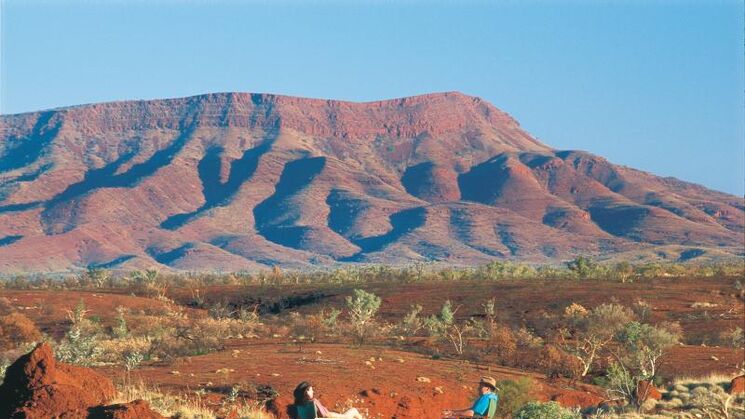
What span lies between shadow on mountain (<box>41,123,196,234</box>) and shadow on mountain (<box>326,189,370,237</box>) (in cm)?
2760

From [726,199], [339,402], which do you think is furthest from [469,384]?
[726,199]

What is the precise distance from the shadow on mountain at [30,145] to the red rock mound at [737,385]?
15732 centimetres

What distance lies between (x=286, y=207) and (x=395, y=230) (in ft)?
56.0

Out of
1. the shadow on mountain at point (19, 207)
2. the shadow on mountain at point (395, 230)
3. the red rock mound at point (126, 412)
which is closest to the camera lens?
the red rock mound at point (126, 412)

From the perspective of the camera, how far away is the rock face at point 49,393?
13.3 metres

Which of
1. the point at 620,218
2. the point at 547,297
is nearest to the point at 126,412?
the point at 547,297

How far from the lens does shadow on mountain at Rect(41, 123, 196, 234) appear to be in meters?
142

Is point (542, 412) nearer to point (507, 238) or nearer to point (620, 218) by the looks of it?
point (507, 238)

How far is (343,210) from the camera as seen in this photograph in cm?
14825

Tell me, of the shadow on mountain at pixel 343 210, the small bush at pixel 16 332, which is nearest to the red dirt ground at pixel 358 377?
the small bush at pixel 16 332

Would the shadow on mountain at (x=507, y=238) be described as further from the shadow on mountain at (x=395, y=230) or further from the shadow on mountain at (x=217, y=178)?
the shadow on mountain at (x=217, y=178)

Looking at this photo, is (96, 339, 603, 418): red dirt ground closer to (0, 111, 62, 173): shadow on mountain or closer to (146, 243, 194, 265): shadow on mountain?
(146, 243, 194, 265): shadow on mountain

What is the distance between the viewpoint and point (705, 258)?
122062 mm

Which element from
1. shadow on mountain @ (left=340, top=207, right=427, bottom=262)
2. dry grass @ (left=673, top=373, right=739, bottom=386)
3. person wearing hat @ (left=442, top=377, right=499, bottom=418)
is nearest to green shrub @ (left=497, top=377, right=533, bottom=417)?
person wearing hat @ (left=442, top=377, right=499, bottom=418)
